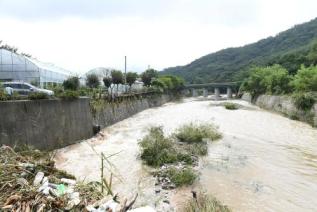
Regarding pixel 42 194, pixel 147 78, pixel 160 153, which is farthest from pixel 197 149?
pixel 147 78

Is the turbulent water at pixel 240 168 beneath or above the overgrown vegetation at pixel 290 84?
beneath

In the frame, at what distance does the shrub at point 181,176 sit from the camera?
12680 millimetres

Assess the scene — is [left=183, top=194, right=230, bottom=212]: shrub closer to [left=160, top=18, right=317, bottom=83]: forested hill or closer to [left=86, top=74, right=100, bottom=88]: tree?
[left=86, top=74, right=100, bottom=88]: tree

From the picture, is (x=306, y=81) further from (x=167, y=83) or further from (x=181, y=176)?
(x=167, y=83)

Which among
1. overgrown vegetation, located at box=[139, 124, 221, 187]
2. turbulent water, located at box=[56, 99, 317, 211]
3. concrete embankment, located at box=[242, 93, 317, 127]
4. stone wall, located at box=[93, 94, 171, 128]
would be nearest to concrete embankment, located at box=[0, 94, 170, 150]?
stone wall, located at box=[93, 94, 171, 128]

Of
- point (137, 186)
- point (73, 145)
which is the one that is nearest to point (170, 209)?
point (137, 186)

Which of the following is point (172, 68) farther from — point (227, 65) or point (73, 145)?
point (73, 145)

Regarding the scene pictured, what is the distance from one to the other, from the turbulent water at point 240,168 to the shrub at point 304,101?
774 centimetres

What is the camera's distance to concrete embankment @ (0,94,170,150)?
52.9 feet

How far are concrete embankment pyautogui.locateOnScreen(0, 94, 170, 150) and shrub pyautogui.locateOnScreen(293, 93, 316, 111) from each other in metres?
19.7

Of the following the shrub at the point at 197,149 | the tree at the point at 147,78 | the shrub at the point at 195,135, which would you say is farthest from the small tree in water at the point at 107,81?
the shrub at the point at 197,149

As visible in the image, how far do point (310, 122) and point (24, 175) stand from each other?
2849 cm

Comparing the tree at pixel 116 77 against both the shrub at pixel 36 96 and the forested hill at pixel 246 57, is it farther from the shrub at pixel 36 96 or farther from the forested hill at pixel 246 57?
the forested hill at pixel 246 57

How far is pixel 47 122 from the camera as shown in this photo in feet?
61.4
